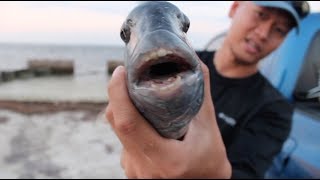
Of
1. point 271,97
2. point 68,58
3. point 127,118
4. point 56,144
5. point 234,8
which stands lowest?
point 68,58

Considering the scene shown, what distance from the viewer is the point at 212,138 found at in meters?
1.78

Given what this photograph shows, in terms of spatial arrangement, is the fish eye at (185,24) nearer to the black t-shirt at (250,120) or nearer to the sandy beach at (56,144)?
the black t-shirt at (250,120)

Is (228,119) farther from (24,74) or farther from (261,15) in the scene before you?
(24,74)

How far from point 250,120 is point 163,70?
222 centimetres

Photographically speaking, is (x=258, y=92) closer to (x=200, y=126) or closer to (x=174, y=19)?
(x=200, y=126)

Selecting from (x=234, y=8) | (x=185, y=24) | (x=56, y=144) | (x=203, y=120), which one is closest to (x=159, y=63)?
(x=185, y=24)

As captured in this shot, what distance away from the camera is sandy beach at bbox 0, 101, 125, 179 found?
6363 millimetres

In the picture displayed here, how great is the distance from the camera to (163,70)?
121 cm

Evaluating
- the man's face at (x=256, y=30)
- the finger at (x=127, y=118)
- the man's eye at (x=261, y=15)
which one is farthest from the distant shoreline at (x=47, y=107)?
the finger at (x=127, y=118)

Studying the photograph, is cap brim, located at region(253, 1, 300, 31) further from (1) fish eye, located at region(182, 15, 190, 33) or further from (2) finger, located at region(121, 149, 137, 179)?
(1) fish eye, located at region(182, 15, 190, 33)

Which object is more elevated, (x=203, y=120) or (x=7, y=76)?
(x=203, y=120)

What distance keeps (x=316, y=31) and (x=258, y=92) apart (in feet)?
2.11

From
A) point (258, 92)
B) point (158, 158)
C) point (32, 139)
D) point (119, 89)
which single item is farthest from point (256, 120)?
point (32, 139)

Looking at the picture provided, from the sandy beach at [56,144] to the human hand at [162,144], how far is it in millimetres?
4403
